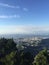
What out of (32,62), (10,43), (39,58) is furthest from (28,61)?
(10,43)

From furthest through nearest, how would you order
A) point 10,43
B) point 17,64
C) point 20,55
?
point 10,43, point 20,55, point 17,64

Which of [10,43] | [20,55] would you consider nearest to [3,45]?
[10,43]

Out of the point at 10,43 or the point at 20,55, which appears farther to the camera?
the point at 10,43

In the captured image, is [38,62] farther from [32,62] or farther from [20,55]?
[20,55]

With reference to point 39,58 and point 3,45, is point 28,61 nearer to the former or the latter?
point 39,58

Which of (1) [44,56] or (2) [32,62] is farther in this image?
(2) [32,62]

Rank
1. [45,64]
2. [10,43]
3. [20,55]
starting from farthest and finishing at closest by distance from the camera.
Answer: [10,43], [20,55], [45,64]

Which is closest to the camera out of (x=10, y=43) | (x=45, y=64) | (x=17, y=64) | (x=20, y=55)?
(x=45, y=64)

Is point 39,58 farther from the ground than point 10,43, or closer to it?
closer to it

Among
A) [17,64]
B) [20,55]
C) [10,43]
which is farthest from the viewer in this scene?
[10,43]
